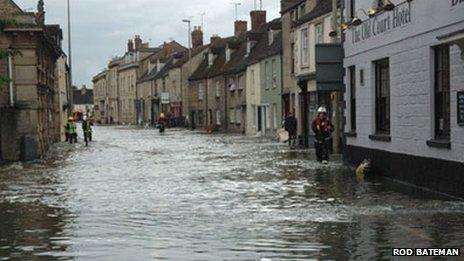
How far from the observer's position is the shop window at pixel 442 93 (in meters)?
14.5

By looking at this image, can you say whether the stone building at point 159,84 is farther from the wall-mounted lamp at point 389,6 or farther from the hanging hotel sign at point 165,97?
the wall-mounted lamp at point 389,6

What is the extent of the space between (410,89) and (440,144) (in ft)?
7.22

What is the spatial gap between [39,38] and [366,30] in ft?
50.1

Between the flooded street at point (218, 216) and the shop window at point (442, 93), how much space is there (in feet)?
4.65

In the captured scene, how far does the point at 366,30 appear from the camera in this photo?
64.2ft

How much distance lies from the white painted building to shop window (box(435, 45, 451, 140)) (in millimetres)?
20

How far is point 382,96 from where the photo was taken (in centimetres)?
1881

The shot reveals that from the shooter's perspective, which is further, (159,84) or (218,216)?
(159,84)

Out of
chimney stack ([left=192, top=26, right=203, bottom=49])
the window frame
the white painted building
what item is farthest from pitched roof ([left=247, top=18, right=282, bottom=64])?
the window frame

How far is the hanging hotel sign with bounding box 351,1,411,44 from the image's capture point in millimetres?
16422

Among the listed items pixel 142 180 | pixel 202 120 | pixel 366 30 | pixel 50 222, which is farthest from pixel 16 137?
pixel 202 120

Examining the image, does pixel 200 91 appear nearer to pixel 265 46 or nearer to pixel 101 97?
pixel 265 46

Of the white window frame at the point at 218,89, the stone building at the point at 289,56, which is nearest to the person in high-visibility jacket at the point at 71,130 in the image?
the stone building at the point at 289,56

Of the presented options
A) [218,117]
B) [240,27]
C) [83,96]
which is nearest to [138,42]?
[240,27]
